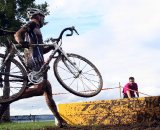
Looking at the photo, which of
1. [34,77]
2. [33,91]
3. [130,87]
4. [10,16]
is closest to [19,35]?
[34,77]

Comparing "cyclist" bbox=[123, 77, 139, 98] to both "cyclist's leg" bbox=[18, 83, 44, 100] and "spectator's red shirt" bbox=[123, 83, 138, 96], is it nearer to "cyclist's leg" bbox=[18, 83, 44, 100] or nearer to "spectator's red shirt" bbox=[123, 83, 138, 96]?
"spectator's red shirt" bbox=[123, 83, 138, 96]

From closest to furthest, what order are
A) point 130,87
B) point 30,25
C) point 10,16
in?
point 30,25
point 130,87
point 10,16

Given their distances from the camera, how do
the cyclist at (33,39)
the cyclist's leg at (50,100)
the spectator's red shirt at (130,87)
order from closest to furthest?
the cyclist at (33,39)
the cyclist's leg at (50,100)
the spectator's red shirt at (130,87)

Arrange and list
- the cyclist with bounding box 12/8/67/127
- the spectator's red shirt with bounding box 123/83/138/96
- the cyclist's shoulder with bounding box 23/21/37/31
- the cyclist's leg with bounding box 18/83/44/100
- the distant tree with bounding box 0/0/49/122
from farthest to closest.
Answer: the distant tree with bounding box 0/0/49/122
the spectator's red shirt with bounding box 123/83/138/96
the cyclist's leg with bounding box 18/83/44/100
the cyclist's shoulder with bounding box 23/21/37/31
the cyclist with bounding box 12/8/67/127

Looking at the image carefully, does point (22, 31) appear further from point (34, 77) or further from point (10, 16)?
point (10, 16)

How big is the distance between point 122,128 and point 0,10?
19445 mm

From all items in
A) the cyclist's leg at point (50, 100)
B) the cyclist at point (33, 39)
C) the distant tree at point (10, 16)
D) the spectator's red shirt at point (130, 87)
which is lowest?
the cyclist's leg at point (50, 100)

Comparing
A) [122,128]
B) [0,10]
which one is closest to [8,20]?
[0,10]

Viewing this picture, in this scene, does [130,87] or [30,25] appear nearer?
[30,25]

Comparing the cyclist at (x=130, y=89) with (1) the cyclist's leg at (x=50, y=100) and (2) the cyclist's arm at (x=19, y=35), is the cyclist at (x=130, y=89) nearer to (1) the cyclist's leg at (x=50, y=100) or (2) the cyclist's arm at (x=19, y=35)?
(1) the cyclist's leg at (x=50, y=100)

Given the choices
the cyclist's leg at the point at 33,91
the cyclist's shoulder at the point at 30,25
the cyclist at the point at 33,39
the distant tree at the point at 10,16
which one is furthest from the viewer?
the distant tree at the point at 10,16

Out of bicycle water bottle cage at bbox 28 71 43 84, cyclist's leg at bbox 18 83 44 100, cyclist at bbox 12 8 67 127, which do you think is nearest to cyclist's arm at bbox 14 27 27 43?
cyclist at bbox 12 8 67 127

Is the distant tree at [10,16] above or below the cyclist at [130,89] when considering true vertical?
above

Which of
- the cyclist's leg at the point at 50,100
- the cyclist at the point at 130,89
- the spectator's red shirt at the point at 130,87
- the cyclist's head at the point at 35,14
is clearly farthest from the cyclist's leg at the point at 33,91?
the spectator's red shirt at the point at 130,87
